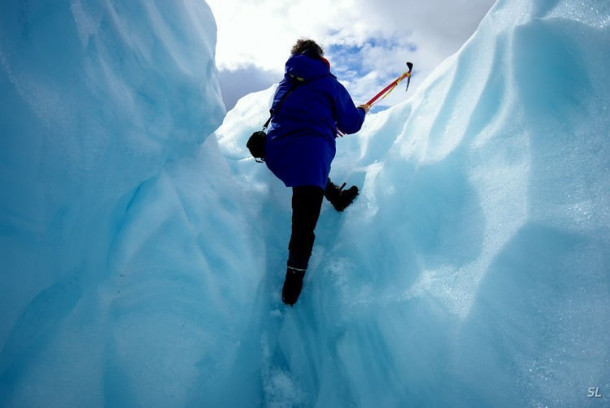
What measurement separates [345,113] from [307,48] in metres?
0.60

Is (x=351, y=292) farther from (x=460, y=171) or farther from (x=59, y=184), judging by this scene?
(x=59, y=184)

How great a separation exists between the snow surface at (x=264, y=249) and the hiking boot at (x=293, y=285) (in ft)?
0.36

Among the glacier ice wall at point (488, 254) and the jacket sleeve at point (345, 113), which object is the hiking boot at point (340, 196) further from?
the jacket sleeve at point (345, 113)

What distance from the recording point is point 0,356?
1.09 meters

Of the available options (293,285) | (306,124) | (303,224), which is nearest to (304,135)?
(306,124)

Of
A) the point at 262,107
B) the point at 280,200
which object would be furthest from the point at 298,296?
the point at 262,107

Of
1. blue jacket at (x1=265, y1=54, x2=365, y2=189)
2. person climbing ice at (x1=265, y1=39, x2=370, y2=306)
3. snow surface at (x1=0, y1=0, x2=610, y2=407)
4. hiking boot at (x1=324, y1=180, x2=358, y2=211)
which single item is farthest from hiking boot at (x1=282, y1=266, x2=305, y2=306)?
hiking boot at (x1=324, y1=180, x2=358, y2=211)

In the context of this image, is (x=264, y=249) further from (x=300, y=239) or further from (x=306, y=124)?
(x=306, y=124)

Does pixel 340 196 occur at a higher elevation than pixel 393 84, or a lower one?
lower

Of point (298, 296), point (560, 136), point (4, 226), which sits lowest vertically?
point (298, 296)

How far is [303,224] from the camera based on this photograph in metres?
1.98

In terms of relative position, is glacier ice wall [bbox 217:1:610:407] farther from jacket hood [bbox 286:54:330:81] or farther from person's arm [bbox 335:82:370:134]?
jacket hood [bbox 286:54:330:81]

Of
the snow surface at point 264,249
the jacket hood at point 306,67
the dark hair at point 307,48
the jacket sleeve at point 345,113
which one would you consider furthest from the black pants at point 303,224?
the dark hair at point 307,48

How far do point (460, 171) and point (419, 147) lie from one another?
438 mm
